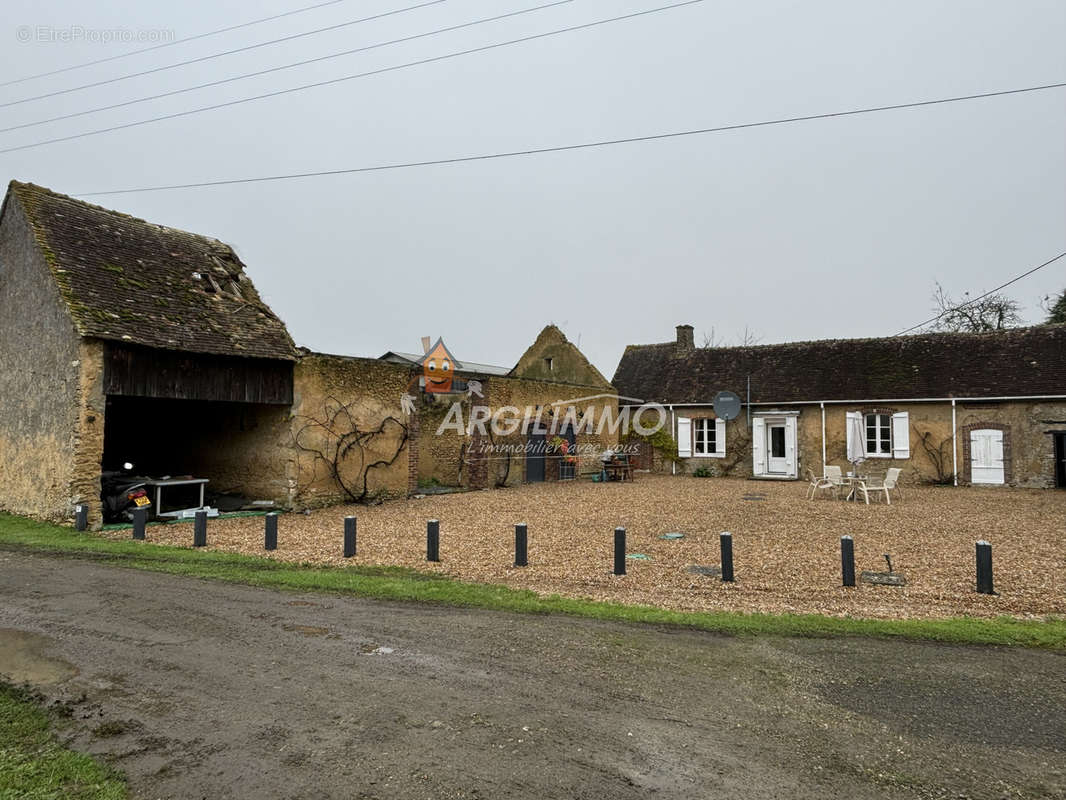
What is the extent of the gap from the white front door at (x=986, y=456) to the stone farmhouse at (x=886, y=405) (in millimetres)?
29

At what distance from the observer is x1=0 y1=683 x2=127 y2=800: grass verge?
9.05 feet

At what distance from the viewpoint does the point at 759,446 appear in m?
22.0

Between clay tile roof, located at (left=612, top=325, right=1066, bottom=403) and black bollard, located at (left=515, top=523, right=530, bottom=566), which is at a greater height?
clay tile roof, located at (left=612, top=325, right=1066, bottom=403)

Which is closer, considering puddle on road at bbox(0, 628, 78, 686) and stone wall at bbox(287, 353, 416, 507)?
puddle on road at bbox(0, 628, 78, 686)

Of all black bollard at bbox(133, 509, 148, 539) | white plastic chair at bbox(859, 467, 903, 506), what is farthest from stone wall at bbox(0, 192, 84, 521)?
white plastic chair at bbox(859, 467, 903, 506)

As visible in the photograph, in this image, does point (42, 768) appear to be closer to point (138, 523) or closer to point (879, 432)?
point (138, 523)

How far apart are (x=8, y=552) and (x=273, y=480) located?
4.82 m

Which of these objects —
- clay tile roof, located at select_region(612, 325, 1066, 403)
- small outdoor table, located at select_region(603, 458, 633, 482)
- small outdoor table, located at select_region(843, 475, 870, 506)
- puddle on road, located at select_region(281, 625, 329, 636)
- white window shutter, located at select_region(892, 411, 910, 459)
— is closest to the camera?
puddle on road, located at select_region(281, 625, 329, 636)

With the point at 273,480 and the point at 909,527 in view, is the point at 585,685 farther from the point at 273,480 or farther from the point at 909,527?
the point at 273,480

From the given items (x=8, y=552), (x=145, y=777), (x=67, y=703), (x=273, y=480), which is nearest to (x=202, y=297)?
(x=273, y=480)

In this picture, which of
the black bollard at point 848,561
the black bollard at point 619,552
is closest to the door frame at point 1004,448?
the black bollard at point 848,561

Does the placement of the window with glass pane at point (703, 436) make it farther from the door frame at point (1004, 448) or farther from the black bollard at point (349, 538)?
the black bollard at point (349, 538)

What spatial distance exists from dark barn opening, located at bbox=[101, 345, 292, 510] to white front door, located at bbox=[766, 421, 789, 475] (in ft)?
52.9

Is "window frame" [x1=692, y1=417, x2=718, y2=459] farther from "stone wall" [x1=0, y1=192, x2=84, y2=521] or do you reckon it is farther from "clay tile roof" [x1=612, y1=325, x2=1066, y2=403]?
"stone wall" [x1=0, y1=192, x2=84, y2=521]
